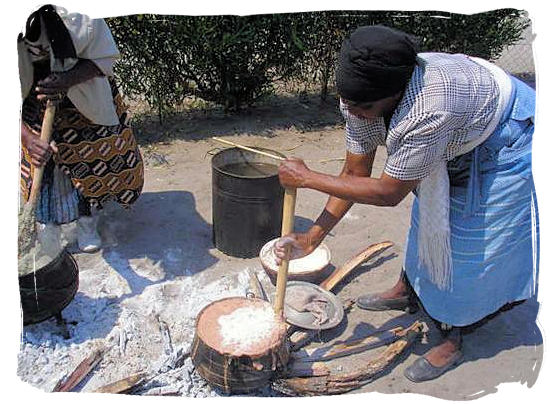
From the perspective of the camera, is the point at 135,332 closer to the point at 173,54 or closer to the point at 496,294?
the point at 496,294

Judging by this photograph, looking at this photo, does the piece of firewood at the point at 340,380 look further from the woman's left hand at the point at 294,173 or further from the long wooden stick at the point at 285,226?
the woman's left hand at the point at 294,173

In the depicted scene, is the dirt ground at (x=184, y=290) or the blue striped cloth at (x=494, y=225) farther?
the dirt ground at (x=184, y=290)

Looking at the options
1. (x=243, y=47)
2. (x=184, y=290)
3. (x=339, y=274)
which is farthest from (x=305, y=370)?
(x=243, y=47)

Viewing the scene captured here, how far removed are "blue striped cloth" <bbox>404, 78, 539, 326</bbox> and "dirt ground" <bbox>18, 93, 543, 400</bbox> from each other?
0.37 metres

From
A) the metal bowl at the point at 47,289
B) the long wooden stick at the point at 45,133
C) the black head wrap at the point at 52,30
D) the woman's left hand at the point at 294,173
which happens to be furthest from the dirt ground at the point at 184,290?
the black head wrap at the point at 52,30

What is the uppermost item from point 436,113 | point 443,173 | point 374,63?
point 374,63

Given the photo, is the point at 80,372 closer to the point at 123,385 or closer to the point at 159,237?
the point at 123,385

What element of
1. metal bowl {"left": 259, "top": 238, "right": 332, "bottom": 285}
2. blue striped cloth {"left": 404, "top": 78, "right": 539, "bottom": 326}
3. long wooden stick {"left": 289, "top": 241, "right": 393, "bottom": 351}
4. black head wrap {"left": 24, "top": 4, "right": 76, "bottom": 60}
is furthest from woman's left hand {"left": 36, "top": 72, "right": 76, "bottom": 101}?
blue striped cloth {"left": 404, "top": 78, "right": 539, "bottom": 326}

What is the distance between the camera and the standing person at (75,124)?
9.74 ft

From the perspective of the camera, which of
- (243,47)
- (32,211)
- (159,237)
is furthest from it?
(243,47)

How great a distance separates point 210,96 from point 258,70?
625mm

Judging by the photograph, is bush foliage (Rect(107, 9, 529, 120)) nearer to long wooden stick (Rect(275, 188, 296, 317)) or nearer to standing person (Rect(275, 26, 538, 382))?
standing person (Rect(275, 26, 538, 382))

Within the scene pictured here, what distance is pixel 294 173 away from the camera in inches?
95.6

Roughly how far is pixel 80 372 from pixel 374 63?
2.03 meters
